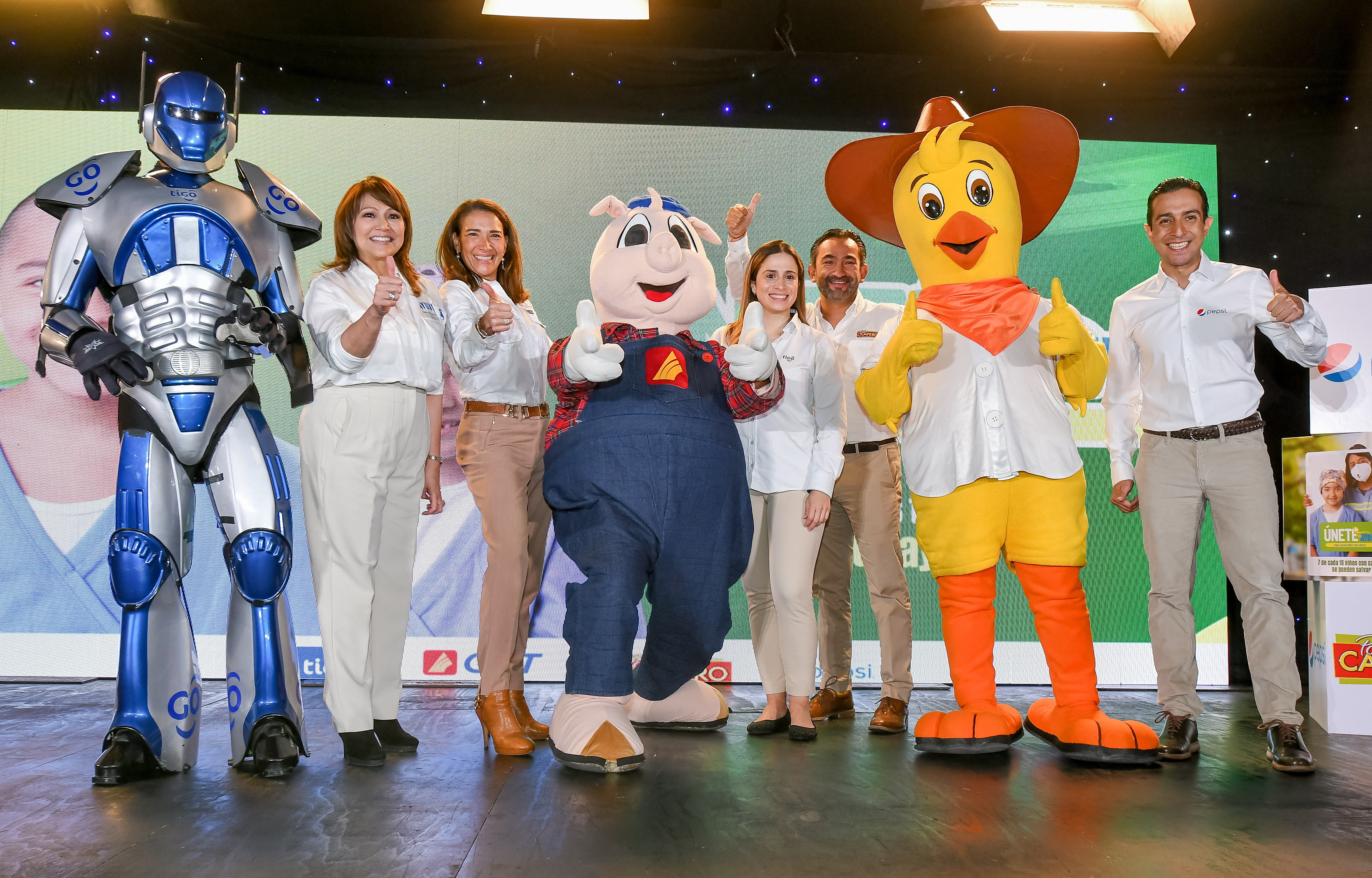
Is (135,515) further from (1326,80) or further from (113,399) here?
(1326,80)

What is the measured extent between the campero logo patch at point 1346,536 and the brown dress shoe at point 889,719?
1.75 m

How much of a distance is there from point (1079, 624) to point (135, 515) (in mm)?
2713

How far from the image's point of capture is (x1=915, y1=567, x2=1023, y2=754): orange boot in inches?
106

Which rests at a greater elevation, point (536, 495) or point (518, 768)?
point (536, 495)

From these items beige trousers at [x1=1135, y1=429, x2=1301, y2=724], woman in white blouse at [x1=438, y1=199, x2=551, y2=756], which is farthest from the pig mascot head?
beige trousers at [x1=1135, y1=429, x2=1301, y2=724]

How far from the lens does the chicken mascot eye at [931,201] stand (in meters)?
2.89

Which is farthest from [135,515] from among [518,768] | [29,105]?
[29,105]

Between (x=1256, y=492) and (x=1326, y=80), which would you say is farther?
(x=1326, y=80)

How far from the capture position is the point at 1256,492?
9.40ft

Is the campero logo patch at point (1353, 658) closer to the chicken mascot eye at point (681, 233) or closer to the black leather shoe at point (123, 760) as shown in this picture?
the chicken mascot eye at point (681, 233)

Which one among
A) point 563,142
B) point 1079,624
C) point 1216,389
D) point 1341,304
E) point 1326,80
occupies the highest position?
point 1326,80

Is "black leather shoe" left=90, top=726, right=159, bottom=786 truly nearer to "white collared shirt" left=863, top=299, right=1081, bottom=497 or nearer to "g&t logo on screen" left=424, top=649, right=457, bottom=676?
"g&t logo on screen" left=424, top=649, right=457, bottom=676

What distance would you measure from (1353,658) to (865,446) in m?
1.91

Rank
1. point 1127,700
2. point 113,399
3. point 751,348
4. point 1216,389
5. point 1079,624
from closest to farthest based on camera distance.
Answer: point 751,348
point 1079,624
point 1216,389
point 1127,700
point 113,399
